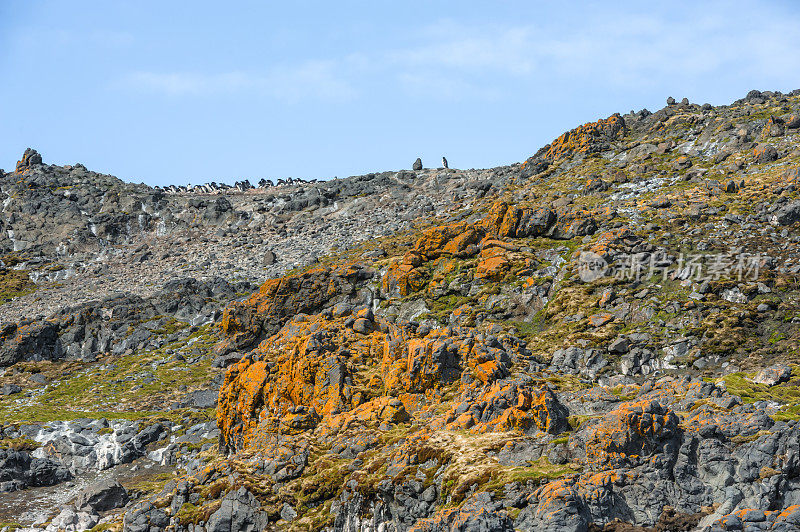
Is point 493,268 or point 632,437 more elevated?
point 493,268

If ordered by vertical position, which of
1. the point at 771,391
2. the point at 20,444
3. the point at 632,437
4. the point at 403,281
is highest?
the point at 403,281

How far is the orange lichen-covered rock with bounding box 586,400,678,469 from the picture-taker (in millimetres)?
26500

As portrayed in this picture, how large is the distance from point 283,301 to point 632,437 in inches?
2153

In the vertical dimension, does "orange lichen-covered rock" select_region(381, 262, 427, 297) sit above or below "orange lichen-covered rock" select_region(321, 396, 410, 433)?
above

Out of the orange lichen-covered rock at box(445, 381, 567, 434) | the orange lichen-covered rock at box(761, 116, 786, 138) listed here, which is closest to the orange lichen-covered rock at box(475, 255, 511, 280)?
the orange lichen-covered rock at box(445, 381, 567, 434)

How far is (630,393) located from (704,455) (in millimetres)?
11844

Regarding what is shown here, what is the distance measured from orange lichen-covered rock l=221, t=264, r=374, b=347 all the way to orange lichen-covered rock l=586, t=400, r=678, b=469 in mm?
51501

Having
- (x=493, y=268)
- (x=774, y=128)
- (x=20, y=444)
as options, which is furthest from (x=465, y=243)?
(x=20, y=444)

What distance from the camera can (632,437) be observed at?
2666 cm

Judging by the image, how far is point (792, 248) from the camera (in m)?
57.6

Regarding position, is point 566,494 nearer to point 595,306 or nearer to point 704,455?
point 704,455

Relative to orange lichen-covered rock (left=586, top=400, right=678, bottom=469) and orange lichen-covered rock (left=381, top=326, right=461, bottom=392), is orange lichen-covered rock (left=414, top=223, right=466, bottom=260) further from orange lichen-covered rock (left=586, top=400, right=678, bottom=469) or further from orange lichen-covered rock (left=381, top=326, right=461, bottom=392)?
orange lichen-covered rock (left=586, top=400, right=678, bottom=469)

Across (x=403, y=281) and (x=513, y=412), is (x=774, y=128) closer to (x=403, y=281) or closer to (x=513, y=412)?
(x=403, y=281)

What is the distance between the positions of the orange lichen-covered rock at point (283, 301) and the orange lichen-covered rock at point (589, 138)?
52656mm
